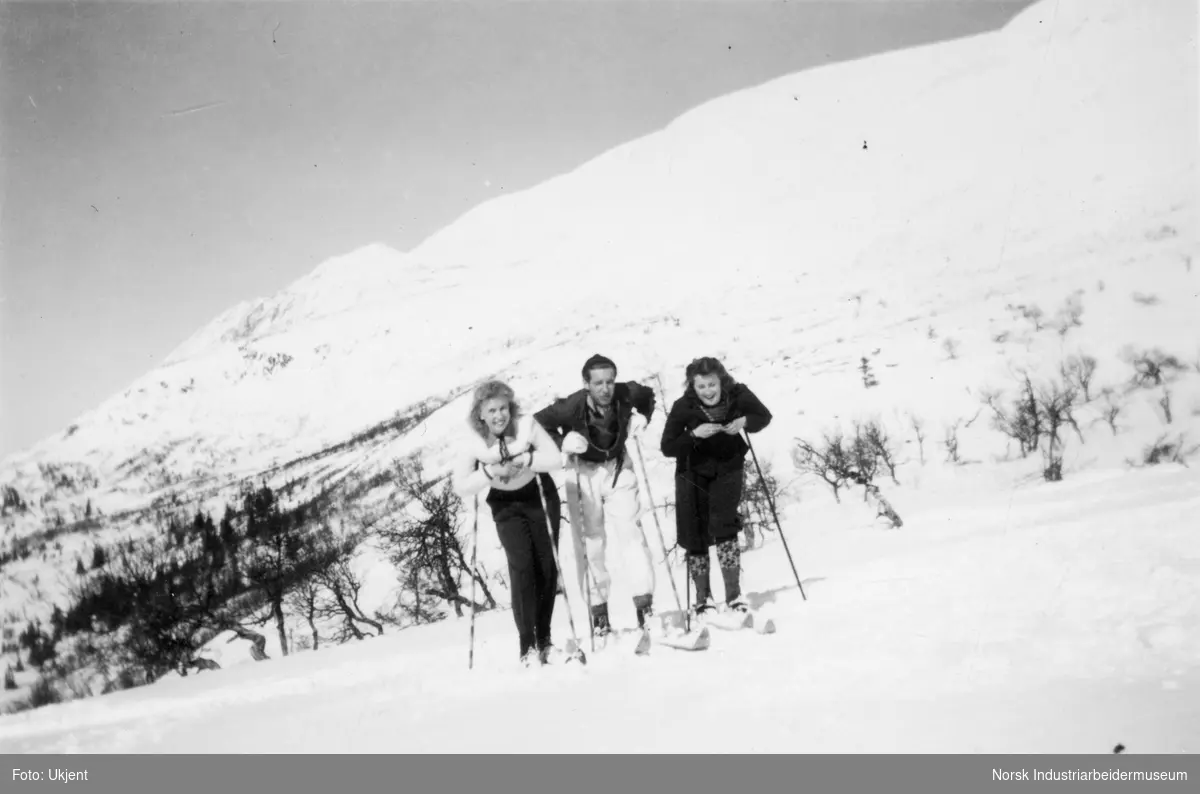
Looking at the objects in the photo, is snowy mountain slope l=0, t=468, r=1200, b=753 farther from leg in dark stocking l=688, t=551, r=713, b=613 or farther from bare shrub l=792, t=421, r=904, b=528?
bare shrub l=792, t=421, r=904, b=528

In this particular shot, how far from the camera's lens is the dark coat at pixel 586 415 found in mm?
4363

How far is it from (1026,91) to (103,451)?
163 meters

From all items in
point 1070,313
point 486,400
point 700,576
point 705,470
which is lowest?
point 700,576

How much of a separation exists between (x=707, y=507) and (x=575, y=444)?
108 cm

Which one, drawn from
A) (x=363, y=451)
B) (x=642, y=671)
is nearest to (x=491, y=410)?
(x=642, y=671)

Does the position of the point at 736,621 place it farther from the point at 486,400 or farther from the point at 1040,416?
the point at 1040,416

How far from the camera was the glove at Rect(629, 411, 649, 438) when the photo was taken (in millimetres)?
4461

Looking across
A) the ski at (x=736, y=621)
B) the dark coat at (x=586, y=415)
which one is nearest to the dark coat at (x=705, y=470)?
the dark coat at (x=586, y=415)

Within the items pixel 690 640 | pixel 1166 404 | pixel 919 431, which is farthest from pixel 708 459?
pixel 919 431

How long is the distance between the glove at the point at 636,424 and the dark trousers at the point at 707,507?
0.42m

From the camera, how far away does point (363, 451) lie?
6675 cm

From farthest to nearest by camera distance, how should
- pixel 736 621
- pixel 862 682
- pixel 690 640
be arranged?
pixel 736 621
pixel 690 640
pixel 862 682

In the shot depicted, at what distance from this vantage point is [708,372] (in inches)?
172

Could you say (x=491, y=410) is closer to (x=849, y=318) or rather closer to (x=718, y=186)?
(x=849, y=318)
